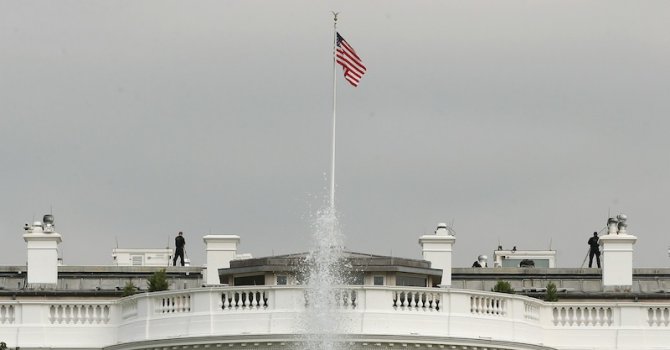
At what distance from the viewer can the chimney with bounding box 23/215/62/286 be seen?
10144 cm

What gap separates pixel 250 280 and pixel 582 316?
10.3m

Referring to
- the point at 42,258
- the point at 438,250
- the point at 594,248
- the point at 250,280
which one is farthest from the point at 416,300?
the point at 594,248

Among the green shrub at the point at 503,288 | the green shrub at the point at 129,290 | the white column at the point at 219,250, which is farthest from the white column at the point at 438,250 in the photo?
the green shrub at the point at 129,290

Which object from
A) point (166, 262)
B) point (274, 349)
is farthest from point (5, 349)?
point (166, 262)

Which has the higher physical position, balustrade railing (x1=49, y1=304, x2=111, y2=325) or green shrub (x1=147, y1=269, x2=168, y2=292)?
green shrub (x1=147, y1=269, x2=168, y2=292)

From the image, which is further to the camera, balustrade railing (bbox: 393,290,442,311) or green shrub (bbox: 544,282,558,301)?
green shrub (bbox: 544,282,558,301)

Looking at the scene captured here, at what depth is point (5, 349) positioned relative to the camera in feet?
313

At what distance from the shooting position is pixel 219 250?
10181 cm

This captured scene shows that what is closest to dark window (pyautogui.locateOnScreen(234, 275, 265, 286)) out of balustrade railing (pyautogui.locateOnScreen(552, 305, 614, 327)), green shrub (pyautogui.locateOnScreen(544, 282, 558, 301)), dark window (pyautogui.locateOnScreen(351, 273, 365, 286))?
dark window (pyautogui.locateOnScreen(351, 273, 365, 286))

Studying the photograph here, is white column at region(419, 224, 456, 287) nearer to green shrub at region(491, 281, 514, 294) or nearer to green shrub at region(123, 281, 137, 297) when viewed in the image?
green shrub at region(491, 281, 514, 294)

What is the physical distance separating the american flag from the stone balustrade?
10857 millimetres

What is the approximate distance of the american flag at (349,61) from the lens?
334 feet

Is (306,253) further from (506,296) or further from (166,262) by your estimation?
(166,262)

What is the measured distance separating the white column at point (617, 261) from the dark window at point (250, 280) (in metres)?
12.5
